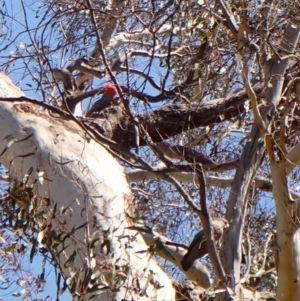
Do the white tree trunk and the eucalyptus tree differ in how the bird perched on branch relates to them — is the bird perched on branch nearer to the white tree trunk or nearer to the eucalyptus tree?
the eucalyptus tree

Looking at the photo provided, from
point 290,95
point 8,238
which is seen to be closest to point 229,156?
point 290,95

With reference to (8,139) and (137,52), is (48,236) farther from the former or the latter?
(137,52)

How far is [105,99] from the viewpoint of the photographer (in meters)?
3.59

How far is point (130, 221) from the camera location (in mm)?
2570

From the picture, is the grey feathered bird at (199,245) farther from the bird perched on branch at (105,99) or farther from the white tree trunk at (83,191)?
the bird perched on branch at (105,99)

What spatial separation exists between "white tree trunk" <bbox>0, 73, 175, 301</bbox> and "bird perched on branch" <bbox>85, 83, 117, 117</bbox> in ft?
2.48

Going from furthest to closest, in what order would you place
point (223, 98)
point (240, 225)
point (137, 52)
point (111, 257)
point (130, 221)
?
point (137, 52) < point (223, 98) < point (240, 225) < point (130, 221) < point (111, 257)

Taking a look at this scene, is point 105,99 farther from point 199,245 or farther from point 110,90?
point 199,245

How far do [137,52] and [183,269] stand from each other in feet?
5.11

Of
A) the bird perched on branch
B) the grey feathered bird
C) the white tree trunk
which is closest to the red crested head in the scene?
the bird perched on branch

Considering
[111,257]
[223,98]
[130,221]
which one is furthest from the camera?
[223,98]

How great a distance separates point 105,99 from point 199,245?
1006mm

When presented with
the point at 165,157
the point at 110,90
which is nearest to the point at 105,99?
the point at 110,90

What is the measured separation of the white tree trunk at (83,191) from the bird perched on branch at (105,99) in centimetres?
76
